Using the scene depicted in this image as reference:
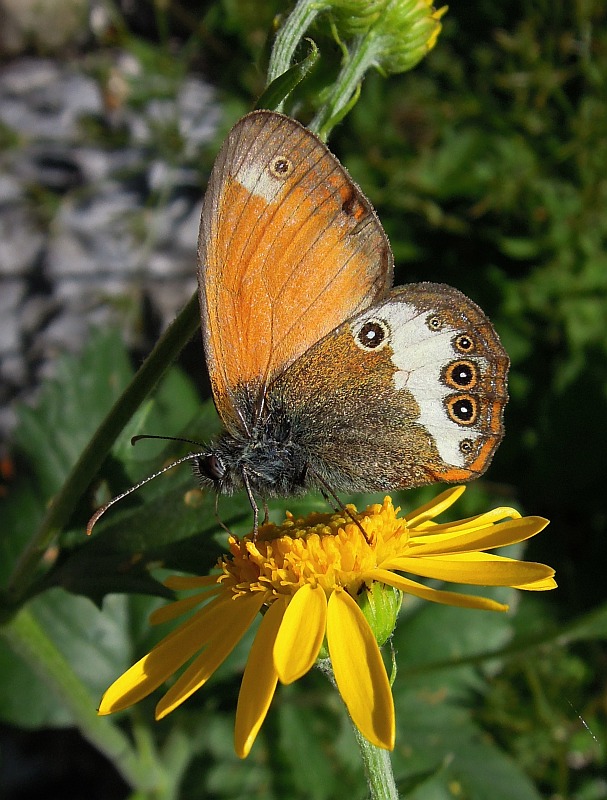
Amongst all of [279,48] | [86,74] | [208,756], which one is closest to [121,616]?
[208,756]

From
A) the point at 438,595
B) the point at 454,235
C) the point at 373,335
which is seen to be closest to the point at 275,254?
the point at 373,335

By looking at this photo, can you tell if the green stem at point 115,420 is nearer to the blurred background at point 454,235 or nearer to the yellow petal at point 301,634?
the yellow petal at point 301,634

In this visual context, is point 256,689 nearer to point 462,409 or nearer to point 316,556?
point 316,556

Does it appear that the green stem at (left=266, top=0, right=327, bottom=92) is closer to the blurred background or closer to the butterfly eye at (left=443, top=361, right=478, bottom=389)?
the butterfly eye at (left=443, top=361, right=478, bottom=389)

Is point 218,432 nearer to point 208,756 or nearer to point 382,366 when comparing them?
point 382,366

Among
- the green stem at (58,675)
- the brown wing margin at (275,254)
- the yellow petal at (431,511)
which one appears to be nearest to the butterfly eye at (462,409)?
the yellow petal at (431,511)

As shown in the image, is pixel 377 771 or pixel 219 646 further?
pixel 219 646
